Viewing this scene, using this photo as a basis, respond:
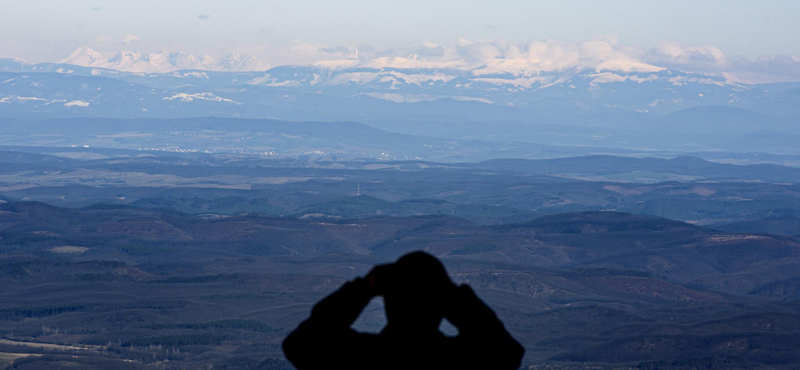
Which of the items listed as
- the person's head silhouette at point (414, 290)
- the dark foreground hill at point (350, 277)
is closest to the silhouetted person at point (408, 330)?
the person's head silhouette at point (414, 290)

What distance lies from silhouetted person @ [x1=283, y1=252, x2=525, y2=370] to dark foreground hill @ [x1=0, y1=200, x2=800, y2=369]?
175 feet

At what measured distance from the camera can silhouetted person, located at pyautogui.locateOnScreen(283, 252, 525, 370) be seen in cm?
612

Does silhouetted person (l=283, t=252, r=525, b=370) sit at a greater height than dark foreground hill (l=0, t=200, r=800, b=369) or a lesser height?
greater

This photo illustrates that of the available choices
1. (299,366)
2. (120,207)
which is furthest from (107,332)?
(120,207)

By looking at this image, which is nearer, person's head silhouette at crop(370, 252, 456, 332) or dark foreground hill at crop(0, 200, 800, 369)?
person's head silhouette at crop(370, 252, 456, 332)

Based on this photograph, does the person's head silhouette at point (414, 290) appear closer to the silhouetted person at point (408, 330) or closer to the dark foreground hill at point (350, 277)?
the silhouetted person at point (408, 330)

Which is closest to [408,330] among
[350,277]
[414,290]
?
[414,290]

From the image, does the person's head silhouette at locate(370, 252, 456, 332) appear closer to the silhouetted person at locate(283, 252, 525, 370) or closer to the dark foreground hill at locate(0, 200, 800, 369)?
the silhouetted person at locate(283, 252, 525, 370)

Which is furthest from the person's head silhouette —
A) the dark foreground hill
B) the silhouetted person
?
the dark foreground hill

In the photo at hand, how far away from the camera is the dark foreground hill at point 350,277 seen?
66.6m

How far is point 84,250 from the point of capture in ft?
380

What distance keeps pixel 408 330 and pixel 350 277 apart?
94018 mm

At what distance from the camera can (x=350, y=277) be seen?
328ft

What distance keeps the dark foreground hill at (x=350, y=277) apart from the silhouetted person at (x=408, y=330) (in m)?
53.5
